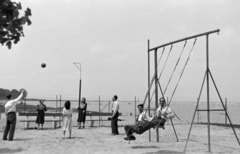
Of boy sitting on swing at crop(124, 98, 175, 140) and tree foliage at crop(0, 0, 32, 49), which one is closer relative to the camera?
tree foliage at crop(0, 0, 32, 49)

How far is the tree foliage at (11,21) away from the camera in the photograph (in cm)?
418

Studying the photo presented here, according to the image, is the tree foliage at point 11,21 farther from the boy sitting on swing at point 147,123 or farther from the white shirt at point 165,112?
the white shirt at point 165,112

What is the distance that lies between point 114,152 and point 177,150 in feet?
6.46

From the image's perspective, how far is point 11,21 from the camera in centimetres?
418

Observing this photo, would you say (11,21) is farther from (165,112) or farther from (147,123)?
(165,112)

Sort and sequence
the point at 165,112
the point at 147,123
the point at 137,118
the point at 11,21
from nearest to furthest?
the point at 11,21
the point at 147,123
the point at 165,112
the point at 137,118

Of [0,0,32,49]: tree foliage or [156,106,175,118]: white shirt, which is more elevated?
[0,0,32,49]: tree foliage

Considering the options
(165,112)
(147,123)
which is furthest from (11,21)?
(165,112)

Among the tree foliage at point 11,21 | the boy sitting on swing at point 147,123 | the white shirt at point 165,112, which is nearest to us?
the tree foliage at point 11,21

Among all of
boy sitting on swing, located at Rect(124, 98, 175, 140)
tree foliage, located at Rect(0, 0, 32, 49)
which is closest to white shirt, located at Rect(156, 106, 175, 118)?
boy sitting on swing, located at Rect(124, 98, 175, 140)

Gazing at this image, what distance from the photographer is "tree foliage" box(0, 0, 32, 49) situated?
4.18 m

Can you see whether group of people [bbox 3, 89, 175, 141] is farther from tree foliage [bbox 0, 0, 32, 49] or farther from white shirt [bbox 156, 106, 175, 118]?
tree foliage [bbox 0, 0, 32, 49]

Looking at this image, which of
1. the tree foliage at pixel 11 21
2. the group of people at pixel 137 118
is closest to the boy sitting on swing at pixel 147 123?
the group of people at pixel 137 118

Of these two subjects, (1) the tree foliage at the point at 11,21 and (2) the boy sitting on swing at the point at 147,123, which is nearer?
(1) the tree foliage at the point at 11,21
